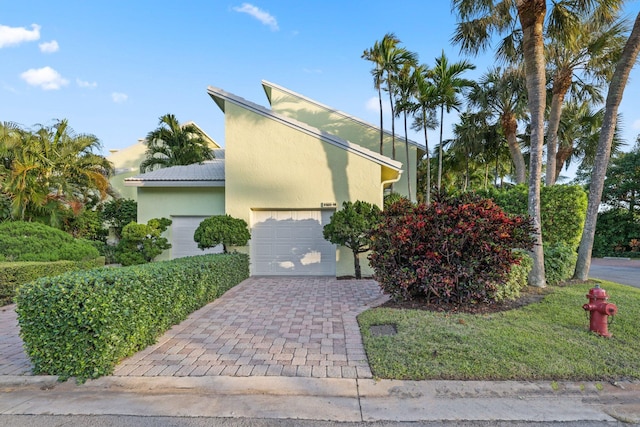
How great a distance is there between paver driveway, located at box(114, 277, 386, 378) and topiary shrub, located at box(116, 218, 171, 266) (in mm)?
3914

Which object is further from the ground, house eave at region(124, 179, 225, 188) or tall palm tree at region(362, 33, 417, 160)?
tall palm tree at region(362, 33, 417, 160)

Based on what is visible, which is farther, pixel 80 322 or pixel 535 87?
pixel 535 87

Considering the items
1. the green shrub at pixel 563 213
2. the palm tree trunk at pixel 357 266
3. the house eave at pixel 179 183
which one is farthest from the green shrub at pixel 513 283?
the house eave at pixel 179 183

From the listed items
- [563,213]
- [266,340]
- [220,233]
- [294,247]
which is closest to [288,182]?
[294,247]

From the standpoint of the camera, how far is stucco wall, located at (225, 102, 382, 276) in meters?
9.48

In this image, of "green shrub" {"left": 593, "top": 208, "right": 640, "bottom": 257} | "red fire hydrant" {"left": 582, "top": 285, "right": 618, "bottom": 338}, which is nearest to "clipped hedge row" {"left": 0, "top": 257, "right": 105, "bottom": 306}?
"red fire hydrant" {"left": 582, "top": 285, "right": 618, "bottom": 338}

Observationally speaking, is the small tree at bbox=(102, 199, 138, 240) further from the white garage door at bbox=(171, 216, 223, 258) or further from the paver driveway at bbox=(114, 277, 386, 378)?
the paver driveway at bbox=(114, 277, 386, 378)

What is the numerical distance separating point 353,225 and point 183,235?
592 centimetres

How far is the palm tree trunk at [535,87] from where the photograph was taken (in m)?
6.62

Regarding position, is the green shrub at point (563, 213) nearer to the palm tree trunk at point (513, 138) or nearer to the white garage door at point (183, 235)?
the palm tree trunk at point (513, 138)

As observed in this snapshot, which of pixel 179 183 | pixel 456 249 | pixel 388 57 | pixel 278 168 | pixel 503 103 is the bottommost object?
pixel 456 249

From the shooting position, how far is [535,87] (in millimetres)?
6777

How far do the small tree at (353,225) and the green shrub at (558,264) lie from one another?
13.4ft

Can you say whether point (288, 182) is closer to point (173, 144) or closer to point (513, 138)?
point (173, 144)
